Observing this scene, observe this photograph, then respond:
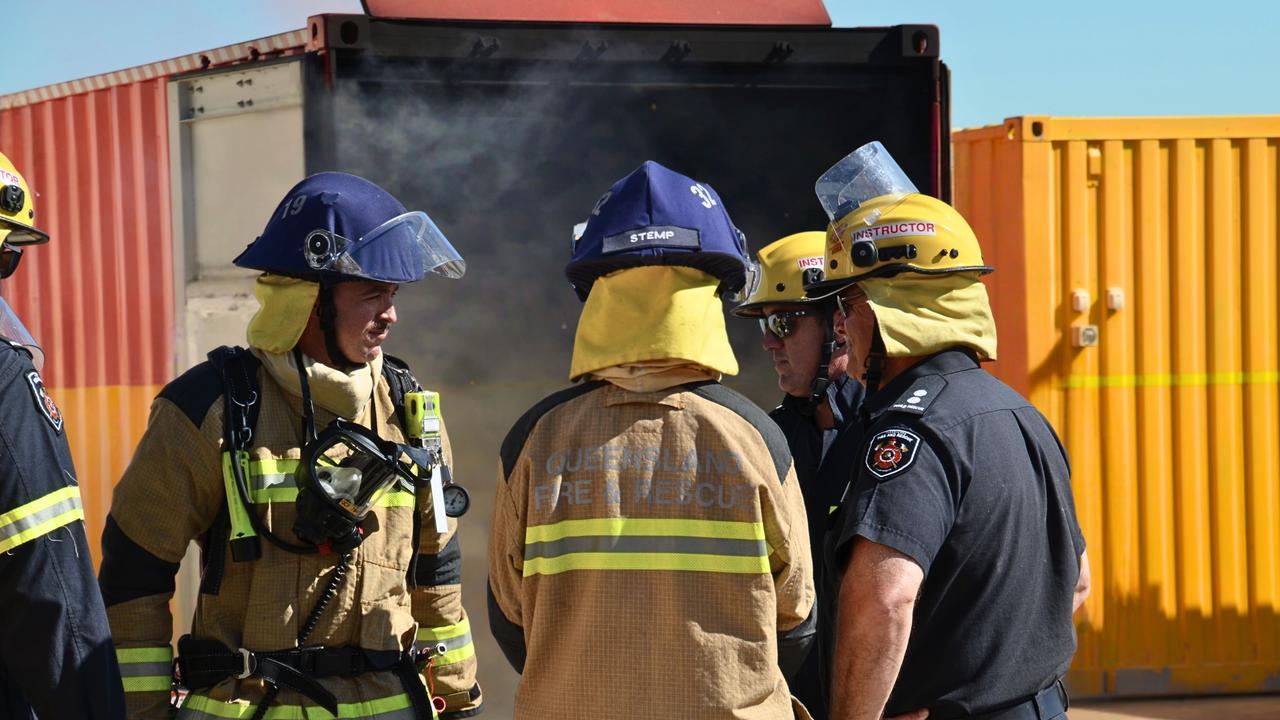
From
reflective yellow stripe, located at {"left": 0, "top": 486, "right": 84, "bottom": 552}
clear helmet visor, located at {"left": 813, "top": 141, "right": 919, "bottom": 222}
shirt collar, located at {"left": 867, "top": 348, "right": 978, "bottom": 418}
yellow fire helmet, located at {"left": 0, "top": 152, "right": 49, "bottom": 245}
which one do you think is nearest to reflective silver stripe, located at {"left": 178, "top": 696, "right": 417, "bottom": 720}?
reflective yellow stripe, located at {"left": 0, "top": 486, "right": 84, "bottom": 552}

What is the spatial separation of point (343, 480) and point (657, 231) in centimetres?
84

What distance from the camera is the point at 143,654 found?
2.59 metres

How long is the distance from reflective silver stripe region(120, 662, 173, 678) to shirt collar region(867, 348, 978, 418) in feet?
5.16

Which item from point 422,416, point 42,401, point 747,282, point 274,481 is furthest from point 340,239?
point 747,282

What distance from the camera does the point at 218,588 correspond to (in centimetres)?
264

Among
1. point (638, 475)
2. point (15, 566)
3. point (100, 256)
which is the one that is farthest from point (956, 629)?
point (100, 256)

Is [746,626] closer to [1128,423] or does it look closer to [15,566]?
[15,566]

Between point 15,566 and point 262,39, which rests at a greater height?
point 262,39

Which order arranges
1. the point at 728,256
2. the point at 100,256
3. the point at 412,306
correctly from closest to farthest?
1. the point at 728,256
2. the point at 412,306
3. the point at 100,256

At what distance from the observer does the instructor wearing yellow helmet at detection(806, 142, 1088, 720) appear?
2.46 m

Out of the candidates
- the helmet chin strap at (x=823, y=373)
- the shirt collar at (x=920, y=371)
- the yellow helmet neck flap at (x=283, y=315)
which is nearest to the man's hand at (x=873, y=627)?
the shirt collar at (x=920, y=371)

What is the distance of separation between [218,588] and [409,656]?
448 millimetres

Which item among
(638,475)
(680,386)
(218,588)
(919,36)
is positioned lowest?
(218,588)

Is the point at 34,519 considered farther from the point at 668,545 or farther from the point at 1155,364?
the point at 1155,364
